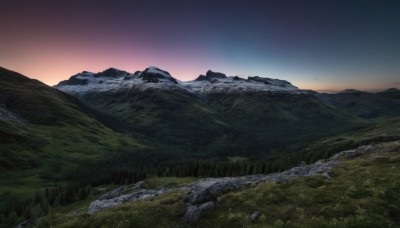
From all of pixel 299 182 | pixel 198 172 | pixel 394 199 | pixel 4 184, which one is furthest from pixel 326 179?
pixel 4 184

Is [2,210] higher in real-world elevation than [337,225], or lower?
lower

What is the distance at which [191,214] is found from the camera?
97.6 feet

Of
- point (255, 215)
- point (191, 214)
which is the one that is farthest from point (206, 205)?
point (255, 215)

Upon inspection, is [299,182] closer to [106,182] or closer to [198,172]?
[198,172]

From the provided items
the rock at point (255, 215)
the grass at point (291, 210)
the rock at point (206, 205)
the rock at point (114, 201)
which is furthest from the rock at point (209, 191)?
the rock at point (114, 201)

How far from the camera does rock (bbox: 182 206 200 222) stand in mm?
29219

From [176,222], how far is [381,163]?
53.3 meters

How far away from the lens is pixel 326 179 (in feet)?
145

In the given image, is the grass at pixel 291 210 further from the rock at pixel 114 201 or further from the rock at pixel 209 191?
the rock at pixel 114 201

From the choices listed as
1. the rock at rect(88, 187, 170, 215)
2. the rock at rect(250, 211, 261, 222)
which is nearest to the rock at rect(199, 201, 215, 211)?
the rock at rect(250, 211, 261, 222)

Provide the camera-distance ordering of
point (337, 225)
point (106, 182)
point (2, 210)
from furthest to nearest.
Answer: point (106, 182) < point (2, 210) < point (337, 225)

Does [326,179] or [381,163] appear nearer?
[326,179]

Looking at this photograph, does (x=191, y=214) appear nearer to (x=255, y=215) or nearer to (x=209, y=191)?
(x=209, y=191)

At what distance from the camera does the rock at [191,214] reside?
95.9 ft
